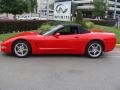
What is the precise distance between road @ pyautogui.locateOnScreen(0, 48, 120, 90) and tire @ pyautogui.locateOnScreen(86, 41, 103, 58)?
207 mm

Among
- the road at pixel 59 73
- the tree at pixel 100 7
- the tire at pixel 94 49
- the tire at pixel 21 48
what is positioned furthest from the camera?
the tree at pixel 100 7

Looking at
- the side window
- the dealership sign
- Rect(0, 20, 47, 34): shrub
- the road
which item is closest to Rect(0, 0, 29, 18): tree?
the dealership sign

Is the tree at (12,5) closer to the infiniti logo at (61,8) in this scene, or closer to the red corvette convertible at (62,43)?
the infiniti logo at (61,8)

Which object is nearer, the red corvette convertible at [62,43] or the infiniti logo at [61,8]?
the red corvette convertible at [62,43]

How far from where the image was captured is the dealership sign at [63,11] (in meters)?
22.3

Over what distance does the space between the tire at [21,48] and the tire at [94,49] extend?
6.54 feet

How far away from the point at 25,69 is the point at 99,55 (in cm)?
313

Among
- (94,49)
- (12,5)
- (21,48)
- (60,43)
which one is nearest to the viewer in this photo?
(21,48)

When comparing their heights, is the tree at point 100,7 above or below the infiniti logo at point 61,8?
above

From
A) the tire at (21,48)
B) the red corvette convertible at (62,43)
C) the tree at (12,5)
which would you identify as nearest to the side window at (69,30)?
the red corvette convertible at (62,43)

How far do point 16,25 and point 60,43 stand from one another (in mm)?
9303

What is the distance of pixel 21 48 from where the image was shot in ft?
32.2

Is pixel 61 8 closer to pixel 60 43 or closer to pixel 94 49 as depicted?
pixel 94 49

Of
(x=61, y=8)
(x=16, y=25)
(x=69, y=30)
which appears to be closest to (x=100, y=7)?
(x=61, y=8)
